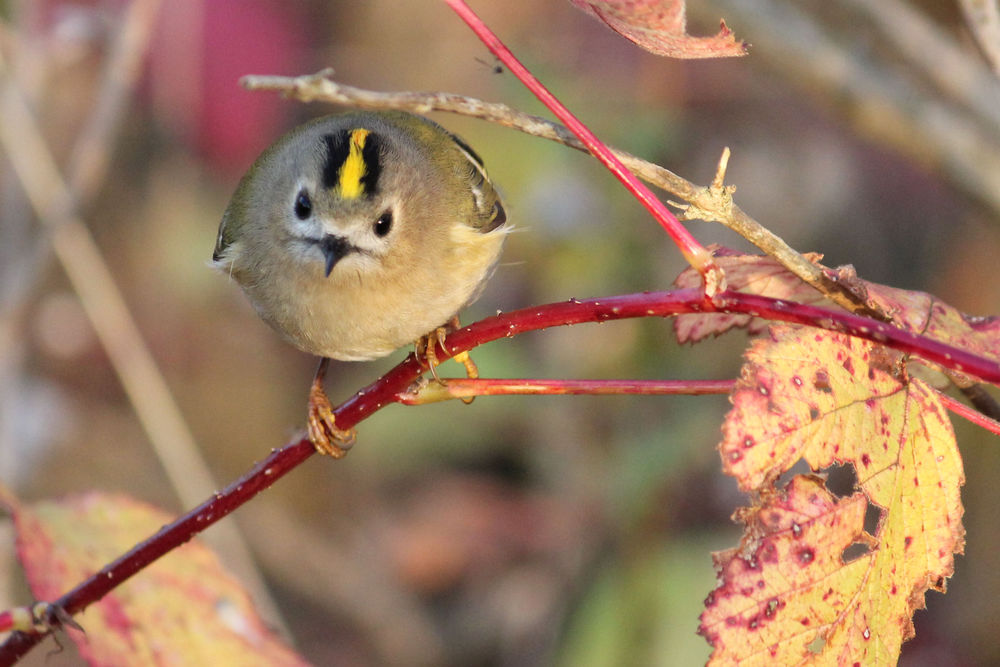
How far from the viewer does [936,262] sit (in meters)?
3.04

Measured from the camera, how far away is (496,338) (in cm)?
94

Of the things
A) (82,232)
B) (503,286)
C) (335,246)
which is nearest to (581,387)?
(335,246)

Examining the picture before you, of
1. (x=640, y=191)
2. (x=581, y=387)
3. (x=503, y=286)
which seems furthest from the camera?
(x=503, y=286)

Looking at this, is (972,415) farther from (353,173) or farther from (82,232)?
(82,232)

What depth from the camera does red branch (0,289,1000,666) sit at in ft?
2.43

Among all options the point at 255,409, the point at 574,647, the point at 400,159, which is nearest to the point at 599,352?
the point at 574,647

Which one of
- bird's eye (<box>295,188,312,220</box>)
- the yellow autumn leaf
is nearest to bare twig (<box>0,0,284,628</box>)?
bird's eye (<box>295,188,312,220</box>)

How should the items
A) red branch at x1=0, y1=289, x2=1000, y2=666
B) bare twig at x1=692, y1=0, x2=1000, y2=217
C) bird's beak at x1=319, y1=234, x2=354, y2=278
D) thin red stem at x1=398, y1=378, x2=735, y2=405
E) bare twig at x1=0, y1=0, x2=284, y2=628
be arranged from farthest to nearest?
1. bare twig at x1=0, y1=0, x2=284, y2=628
2. bare twig at x1=692, y1=0, x2=1000, y2=217
3. bird's beak at x1=319, y1=234, x2=354, y2=278
4. thin red stem at x1=398, y1=378, x2=735, y2=405
5. red branch at x1=0, y1=289, x2=1000, y2=666

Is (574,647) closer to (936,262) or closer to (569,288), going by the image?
(569,288)

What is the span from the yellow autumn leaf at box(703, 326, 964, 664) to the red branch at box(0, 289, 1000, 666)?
0.07 meters

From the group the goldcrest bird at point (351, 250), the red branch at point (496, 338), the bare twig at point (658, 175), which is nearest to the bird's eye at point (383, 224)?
the goldcrest bird at point (351, 250)

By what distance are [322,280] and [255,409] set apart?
1879mm

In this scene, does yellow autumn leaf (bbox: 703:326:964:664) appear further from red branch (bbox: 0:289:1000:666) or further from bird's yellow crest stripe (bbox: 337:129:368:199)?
bird's yellow crest stripe (bbox: 337:129:368:199)

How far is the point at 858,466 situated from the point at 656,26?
15.0 inches
